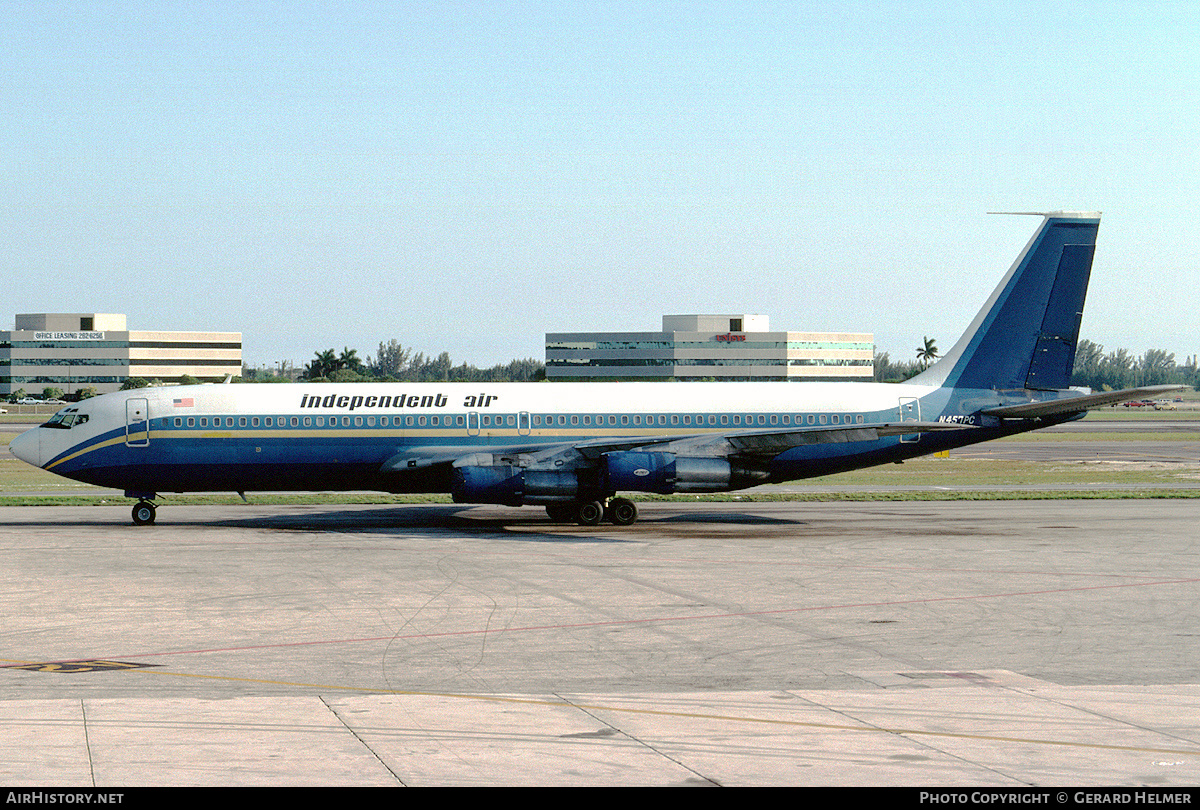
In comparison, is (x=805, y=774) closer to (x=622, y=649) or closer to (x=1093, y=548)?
(x=622, y=649)

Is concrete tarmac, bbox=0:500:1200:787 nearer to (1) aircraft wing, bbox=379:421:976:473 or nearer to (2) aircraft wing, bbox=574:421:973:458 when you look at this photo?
(1) aircraft wing, bbox=379:421:976:473

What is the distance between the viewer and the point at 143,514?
37312mm

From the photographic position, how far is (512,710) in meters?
13.8

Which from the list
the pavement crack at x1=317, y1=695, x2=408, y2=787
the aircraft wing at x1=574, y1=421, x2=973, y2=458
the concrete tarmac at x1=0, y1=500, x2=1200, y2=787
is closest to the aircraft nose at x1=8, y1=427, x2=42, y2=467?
the concrete tarmac at x1=0, y1=500, x2=1200, y2=787

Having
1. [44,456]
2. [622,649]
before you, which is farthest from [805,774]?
[44,456]

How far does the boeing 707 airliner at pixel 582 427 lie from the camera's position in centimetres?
3656

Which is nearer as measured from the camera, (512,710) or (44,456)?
(512,710)

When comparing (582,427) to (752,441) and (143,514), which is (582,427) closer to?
(752,441)

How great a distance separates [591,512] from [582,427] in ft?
10.4

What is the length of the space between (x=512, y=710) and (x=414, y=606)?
863 centimetres

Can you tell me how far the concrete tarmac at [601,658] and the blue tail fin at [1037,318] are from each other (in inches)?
325

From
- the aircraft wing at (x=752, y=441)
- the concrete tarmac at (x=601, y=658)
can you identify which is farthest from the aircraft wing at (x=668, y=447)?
the concrete tarmac at (x=601, y=658)

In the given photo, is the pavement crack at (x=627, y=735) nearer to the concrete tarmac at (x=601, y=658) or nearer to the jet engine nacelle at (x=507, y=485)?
the concrete tarmac at (x=601, y=658)

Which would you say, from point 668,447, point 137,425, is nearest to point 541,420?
point 668,447
